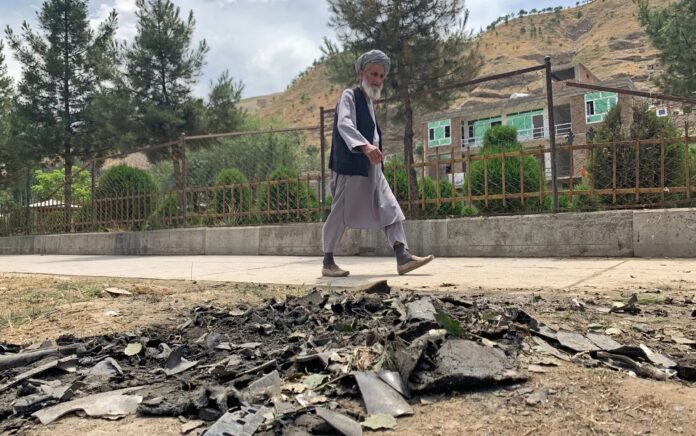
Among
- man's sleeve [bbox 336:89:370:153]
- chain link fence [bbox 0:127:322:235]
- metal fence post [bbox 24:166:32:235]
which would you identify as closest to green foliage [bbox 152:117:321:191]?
chain link fence [bbox 0:127:322:235]

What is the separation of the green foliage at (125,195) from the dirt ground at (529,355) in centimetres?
678

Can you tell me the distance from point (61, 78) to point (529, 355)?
2162cm

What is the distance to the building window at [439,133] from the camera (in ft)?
150

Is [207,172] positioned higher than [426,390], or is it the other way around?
[207,172]

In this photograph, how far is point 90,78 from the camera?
1966 cm

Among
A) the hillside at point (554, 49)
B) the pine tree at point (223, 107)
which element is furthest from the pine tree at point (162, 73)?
the hillside at point (554, 49)

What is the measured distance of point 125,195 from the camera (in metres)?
10.8

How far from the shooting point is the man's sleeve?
4.00 meters

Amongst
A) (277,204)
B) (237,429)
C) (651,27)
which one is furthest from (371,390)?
(651,27)

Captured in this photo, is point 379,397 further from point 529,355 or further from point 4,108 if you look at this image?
point 4,108

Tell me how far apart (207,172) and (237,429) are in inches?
354

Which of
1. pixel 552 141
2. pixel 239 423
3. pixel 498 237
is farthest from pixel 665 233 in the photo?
pixel 239 423

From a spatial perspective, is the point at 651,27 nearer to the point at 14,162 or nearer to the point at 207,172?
the point at 207,172

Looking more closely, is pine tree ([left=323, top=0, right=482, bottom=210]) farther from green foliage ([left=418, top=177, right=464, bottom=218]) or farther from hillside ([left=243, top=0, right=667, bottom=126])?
hillside ([left=243, top=0, right=667, bottom=126])
